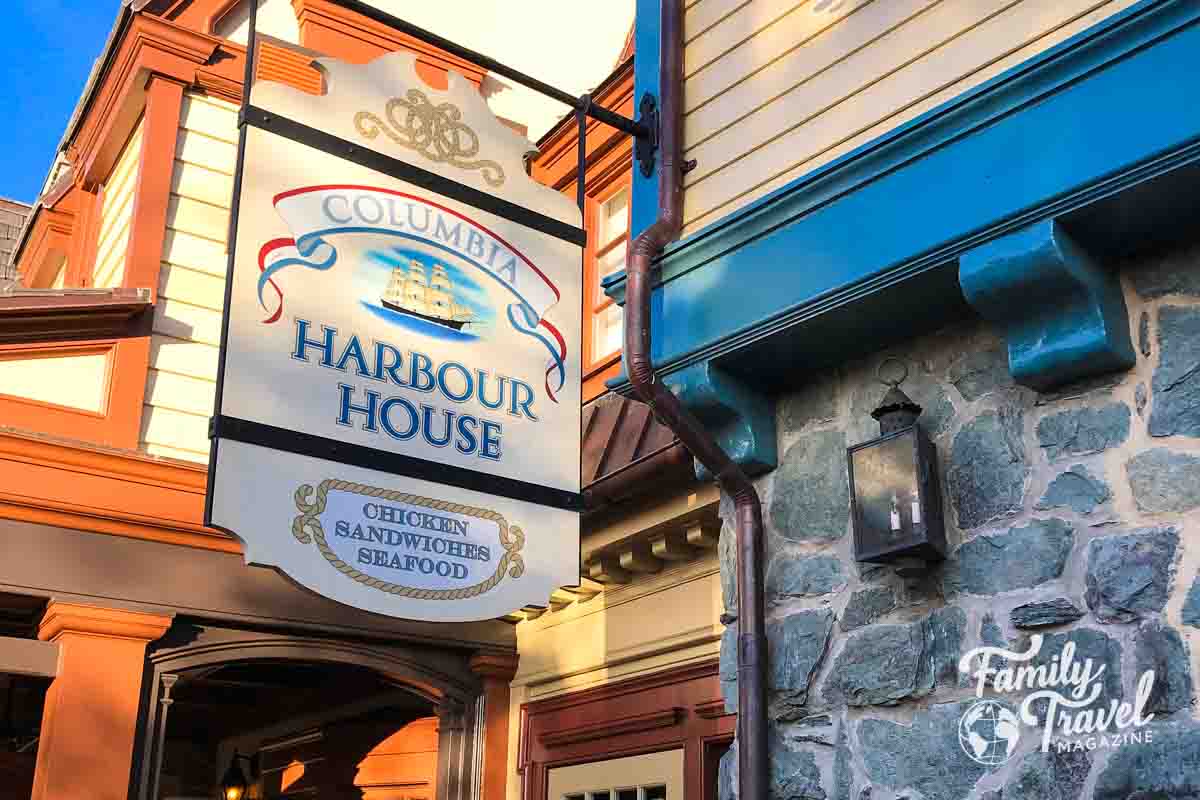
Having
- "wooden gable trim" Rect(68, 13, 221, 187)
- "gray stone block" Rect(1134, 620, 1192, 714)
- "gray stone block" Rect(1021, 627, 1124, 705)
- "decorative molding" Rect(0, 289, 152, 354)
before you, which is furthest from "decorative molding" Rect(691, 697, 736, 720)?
"wooden gable trim" Rect(68, 13, 221, 187)

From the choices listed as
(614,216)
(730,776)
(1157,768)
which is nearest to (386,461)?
(730,776)

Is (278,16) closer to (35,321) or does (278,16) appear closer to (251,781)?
(35,321)

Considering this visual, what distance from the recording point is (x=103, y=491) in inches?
273

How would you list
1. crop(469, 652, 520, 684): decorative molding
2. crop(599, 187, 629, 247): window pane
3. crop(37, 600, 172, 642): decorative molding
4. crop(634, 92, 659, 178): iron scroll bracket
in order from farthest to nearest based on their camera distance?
crop(599, 187, 629, 247): window pane → crop(469, 652, 520, 684): decorative molding → crop(37, 600, 172, 642): decorative molding → crop(634, 92, 659, 178): iron scroll bracket

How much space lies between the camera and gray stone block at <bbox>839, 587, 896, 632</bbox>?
12.9ft

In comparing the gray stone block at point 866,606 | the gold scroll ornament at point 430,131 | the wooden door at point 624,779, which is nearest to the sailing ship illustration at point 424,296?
the gold scroll ornament at point 430,131

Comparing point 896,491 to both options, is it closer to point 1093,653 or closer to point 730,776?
point 1093,653

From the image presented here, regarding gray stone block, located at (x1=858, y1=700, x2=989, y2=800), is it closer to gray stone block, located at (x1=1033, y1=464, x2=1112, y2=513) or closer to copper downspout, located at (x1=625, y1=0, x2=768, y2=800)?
copper downspout, located at (x1=625, y1=0, x2=768, y2=800)

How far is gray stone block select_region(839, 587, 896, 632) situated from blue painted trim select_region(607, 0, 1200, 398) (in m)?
0.80

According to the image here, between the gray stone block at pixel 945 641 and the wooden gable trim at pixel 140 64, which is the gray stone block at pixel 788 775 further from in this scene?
the wooden gable trim at pixel 140 64

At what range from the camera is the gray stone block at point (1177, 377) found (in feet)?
10.9

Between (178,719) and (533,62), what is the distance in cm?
634

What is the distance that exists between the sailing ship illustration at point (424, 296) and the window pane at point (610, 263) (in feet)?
10.1

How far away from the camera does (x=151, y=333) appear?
24.7 ft
